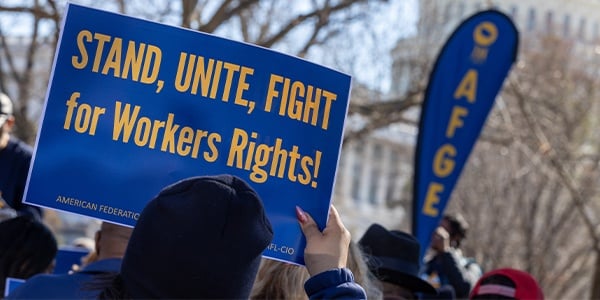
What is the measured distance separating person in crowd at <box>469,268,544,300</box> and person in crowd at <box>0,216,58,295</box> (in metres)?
2.04

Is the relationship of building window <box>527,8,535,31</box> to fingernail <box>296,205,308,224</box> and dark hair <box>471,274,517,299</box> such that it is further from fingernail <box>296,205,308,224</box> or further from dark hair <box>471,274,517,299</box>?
fingernail <box>296,205,308,224</box>

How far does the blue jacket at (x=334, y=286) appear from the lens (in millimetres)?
2756

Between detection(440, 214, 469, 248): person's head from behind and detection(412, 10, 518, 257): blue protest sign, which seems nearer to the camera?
detection(412, 10, 518, 257): blue protest sign

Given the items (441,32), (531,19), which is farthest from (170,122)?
(531,19)

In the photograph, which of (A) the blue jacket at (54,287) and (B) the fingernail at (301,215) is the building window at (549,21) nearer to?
(B) the fingernail at (301,215)

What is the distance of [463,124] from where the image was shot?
28.9ft

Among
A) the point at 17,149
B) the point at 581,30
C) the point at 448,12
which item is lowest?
the point at 17,149

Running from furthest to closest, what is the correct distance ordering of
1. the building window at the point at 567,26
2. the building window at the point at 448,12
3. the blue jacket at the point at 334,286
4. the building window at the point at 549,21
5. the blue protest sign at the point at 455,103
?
1. the building window at the point at 549,21
2. the building window at the point at 567,26
3. the building window at the point at 448,12
4. the blue protest sign at the point at 455,103
5. the blue jacket at the point at 334,286

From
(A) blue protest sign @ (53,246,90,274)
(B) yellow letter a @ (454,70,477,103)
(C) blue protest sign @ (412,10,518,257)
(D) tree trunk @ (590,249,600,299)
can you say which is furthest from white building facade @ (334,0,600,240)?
(D) tree trunk @ (590,249,600,299)

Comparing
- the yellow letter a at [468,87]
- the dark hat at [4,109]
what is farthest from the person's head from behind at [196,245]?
the yellow letter a at [468,87]

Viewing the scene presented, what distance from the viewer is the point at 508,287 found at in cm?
508

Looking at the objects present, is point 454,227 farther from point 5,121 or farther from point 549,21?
point 549,21

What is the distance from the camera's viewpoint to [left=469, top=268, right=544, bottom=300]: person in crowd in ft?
16.4

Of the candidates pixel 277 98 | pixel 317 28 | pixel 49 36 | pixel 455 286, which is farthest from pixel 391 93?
pixel 277 98
